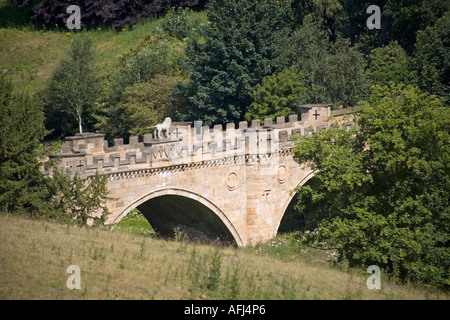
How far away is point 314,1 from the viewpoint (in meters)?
47.4

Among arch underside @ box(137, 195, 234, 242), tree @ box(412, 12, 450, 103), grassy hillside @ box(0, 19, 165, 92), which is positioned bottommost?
arch underside @ box(137, 195, 234, 242)

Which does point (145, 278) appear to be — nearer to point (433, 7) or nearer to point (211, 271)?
point (211, 271)

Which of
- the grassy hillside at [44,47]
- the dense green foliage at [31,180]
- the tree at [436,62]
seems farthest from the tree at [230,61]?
the dense green foliage at [31,180]

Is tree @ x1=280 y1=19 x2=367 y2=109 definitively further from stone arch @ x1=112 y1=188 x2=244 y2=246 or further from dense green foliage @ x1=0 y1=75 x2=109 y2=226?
dense green foliage @ x1=0 y1=75 x2=109 y2=226

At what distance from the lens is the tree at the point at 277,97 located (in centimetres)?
3822

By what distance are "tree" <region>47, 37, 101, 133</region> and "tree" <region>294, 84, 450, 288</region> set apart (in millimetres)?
22187

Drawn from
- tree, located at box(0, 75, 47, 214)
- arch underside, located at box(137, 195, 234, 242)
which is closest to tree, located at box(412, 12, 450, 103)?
arch underside, located at box(137, 195, 234, 242)

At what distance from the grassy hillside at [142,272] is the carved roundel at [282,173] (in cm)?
860

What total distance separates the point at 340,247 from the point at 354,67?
18.9 meters

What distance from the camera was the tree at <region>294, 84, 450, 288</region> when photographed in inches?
899

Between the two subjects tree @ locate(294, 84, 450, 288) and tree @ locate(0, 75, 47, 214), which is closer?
tree @ locate(0, 75, 47, 214)

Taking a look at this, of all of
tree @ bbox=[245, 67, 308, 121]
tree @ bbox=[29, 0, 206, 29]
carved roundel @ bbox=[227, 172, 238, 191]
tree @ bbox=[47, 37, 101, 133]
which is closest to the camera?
carved roundel @ bbox=[227, 172, 238, 191]
